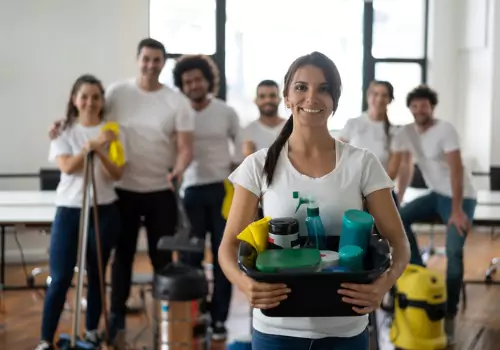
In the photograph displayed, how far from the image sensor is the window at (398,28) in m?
5.88

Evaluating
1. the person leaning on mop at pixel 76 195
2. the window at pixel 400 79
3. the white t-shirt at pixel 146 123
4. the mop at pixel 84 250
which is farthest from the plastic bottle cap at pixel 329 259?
the window at pixel 400 79

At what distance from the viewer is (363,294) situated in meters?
1.29

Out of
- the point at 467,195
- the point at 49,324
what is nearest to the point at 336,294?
the point at 49,324

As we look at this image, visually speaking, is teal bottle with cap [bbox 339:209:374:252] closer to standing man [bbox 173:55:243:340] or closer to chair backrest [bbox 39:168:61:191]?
standing man [bbox 173:55:243:340]

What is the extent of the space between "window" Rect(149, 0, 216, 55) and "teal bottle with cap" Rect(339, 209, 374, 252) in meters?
4.27

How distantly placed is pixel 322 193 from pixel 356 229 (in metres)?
0.14

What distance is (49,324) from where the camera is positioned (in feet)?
9.57

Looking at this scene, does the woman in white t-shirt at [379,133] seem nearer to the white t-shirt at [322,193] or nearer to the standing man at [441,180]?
the standing man at [441,180]

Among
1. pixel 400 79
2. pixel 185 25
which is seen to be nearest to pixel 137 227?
pixel 185 25

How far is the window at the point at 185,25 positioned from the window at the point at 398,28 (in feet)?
5.11

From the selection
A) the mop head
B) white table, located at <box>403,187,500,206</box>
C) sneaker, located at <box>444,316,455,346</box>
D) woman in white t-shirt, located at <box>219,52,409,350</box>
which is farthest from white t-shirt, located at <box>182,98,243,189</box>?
woman in white t-shirt, located at <box>219,52,409,350</box>

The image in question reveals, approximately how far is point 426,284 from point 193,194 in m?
1.26

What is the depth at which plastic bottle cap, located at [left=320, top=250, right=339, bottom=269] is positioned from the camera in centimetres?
133

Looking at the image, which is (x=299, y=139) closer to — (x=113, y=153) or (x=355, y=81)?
(x=113, y=153)
